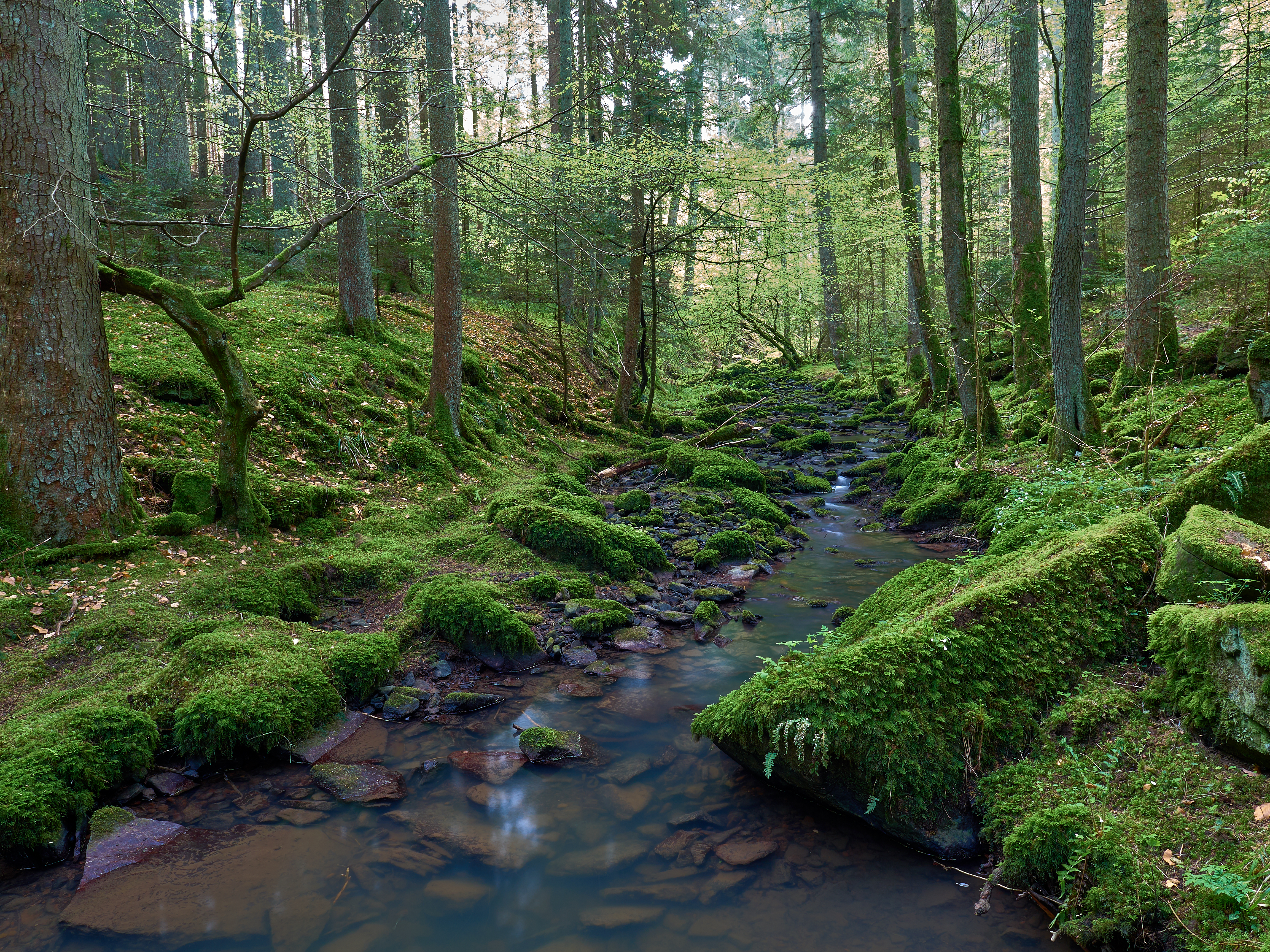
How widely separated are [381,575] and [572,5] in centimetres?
2061

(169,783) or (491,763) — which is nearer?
(169,783)

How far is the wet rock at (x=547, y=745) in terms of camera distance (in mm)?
4648

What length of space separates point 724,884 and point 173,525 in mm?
5447

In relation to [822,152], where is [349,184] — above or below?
below

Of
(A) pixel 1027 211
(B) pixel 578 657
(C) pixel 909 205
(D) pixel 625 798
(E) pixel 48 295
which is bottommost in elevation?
(D) pixel 625 798

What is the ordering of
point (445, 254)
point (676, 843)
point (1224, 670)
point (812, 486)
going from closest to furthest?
point (1224, 670), point (676, 843), point (445, 254), point (812, 486)

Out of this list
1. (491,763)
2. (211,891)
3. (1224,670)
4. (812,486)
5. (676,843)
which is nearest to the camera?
(1224,670)

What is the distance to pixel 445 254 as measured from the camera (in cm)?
998

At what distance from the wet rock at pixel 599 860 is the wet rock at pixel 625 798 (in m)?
0.24

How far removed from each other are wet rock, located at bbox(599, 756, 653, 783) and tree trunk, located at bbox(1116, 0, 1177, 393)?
7.86 metres

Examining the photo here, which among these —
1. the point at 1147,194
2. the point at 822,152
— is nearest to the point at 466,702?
the point at 1147,194

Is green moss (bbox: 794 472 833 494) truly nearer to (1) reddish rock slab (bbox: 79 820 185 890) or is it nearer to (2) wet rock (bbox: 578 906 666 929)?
(2) wet rock (bbox: 578 906 666 929)

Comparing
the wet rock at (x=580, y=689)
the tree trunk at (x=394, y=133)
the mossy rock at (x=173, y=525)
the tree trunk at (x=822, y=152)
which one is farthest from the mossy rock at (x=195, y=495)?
the tree trunk at (x=822, y=152)

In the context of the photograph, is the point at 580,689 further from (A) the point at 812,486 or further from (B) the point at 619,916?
(A) the point at 812,486
